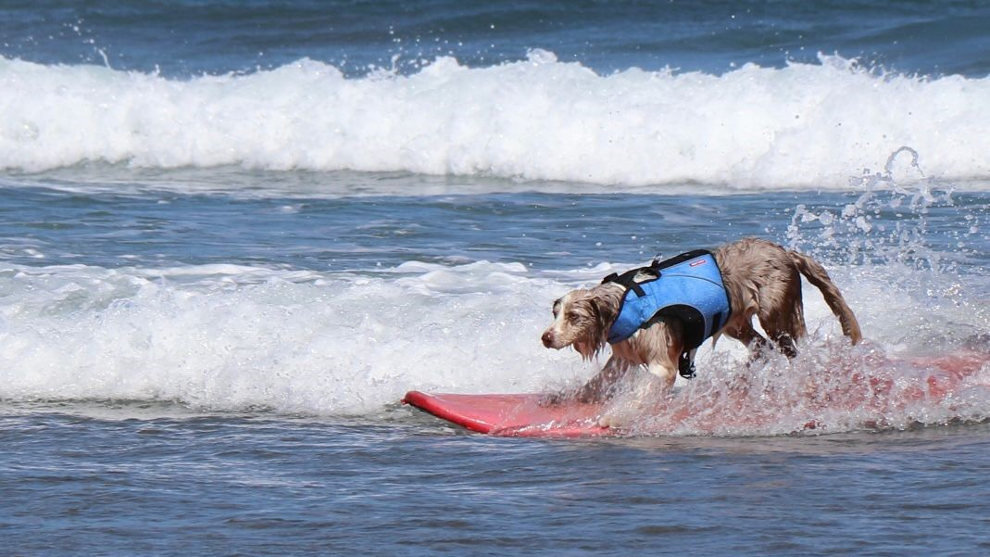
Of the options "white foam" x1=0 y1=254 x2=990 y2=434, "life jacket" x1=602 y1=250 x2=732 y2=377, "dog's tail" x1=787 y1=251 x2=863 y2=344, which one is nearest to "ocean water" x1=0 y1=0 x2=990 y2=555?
"white foam" x1=0 y1=254 x2=990 y2=434

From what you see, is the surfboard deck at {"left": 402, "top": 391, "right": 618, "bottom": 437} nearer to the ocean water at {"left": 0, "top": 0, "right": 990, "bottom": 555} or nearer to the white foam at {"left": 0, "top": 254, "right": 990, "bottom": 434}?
the ocean water at {"left": 0, "top": 0, "right": 990, "bottom": 555}

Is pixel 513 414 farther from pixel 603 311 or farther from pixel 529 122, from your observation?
pixel 529 122

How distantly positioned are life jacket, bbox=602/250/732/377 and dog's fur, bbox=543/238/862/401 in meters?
0.04

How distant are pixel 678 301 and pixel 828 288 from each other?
992 mm

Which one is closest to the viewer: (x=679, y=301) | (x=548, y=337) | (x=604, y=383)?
(x=548, y=337)

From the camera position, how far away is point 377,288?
9.10 metres

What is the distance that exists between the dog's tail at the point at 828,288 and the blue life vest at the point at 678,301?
1.89 ft

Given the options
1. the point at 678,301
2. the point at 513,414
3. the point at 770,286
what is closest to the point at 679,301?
the point at 678,301

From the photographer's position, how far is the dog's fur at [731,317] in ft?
21.9

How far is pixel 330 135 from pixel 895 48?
7743mm

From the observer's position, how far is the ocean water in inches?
213

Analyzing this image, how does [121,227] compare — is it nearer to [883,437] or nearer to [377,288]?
[377,288]

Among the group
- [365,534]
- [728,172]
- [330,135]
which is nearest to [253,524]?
[365,534]

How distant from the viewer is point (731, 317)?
23.2 ft
